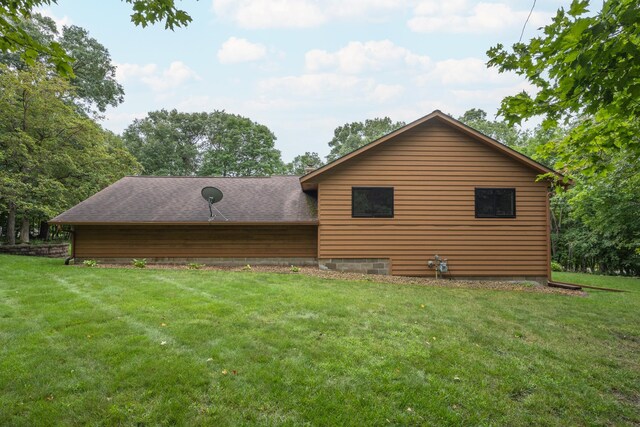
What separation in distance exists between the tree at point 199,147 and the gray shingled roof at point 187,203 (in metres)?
20.8

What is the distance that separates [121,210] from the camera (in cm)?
1166

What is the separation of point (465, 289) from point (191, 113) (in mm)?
38409

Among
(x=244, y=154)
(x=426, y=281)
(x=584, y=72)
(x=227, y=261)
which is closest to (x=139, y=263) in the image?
(x=227, y=261)

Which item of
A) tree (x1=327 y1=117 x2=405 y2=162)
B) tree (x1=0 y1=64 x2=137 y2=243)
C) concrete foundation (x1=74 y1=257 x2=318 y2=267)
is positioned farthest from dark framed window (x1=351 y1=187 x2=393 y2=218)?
tree (x1=327 y1=117 x2=405 y2=162)

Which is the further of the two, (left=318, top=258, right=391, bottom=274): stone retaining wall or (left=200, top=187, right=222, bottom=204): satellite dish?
(left=200, top=187, right=222, bottom=204): satellite dish

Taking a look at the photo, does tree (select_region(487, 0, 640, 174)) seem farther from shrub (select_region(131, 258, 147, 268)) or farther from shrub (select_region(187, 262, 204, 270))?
shrub (select_region(131, 258, 147, 268))

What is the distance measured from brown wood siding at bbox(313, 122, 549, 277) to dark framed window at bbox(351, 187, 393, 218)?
0.54 feet

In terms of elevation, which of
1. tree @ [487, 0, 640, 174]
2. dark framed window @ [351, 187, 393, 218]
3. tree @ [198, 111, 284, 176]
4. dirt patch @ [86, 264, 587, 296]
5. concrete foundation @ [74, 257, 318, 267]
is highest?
tree @ [198, 111, 284, 176]

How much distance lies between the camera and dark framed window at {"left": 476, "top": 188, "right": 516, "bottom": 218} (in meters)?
10.9

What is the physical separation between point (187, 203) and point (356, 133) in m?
34.1

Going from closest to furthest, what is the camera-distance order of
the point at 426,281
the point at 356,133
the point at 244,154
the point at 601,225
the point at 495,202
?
the point at 426,281 → the point at 495,202 → the point at 601,225 → the point at 244,154 → the point at 356,133

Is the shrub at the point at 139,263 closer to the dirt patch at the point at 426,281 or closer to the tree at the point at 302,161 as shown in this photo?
the dirt patch at the point at 426,281

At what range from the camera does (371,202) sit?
1101 centimetres

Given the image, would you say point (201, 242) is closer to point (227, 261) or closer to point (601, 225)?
point (227, 261)
